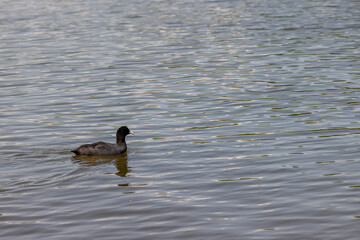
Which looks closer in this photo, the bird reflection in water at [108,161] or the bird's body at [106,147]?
the bird reflection in water at [108,161]

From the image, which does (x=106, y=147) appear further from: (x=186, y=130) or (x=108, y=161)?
(x=186, y=130)

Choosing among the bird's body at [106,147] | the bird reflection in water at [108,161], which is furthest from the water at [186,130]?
the bird's body at [106,147]

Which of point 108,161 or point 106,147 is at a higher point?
point 106,147

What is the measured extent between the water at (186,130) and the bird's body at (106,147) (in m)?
0.18

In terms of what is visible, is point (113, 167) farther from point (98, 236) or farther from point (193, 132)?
point (98, 236)

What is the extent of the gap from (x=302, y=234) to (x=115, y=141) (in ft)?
25.1

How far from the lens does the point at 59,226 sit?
11844mm

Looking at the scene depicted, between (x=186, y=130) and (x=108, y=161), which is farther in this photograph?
(x=186, y=130)

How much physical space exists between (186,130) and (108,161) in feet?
8.69

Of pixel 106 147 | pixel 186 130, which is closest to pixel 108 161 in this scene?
pixel 106 147

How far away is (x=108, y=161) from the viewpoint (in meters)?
16.3

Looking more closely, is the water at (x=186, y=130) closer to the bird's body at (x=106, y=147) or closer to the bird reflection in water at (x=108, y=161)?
the bird reflection in water at (x=108, y=161)

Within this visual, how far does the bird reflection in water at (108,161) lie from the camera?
15469 mm

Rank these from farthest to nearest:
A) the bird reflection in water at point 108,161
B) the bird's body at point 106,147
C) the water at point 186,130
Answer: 1. the bird's body at point 106,147
2. the bird reflection in water at point 108,161
3. the water at point 186,130
